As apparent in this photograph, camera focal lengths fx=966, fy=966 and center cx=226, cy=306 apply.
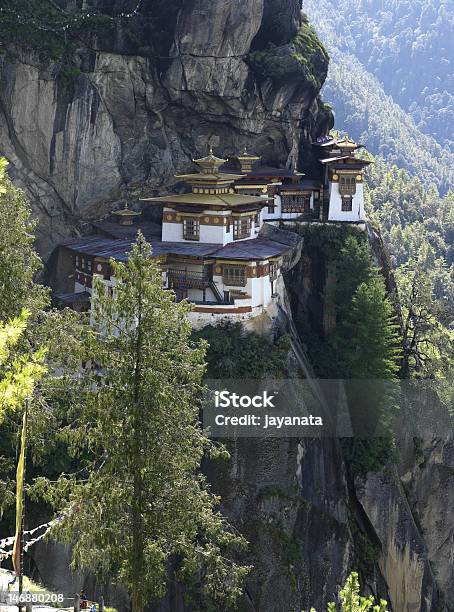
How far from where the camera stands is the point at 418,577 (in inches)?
1713

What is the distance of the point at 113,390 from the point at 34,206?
90.9ft

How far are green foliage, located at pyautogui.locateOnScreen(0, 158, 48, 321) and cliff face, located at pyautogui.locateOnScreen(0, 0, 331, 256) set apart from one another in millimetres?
25348

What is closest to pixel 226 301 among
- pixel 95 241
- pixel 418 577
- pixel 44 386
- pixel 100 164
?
pixel 95 241

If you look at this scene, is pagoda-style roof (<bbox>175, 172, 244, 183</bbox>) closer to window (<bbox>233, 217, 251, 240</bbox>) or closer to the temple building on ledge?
the temple building on ledge

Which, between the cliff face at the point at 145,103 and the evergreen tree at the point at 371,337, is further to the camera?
the cliff face at the point at 145,103

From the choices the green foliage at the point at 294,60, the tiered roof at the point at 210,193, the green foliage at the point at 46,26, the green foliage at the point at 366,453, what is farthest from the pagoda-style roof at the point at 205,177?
the green foliage at the point at 366,453

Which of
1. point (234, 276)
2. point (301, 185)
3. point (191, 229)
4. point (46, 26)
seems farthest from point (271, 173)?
point (46, 26)

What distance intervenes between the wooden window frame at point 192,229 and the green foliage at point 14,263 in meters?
21.8

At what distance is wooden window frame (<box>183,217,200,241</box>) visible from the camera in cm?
4275

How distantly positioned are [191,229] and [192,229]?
8 centimetres

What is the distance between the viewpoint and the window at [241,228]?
43625mm

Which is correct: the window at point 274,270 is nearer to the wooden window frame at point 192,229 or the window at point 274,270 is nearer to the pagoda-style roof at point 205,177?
the wooden window frame at point 192,229

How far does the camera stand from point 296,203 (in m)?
51.8

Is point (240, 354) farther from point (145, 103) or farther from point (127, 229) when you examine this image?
point (145, 103)
